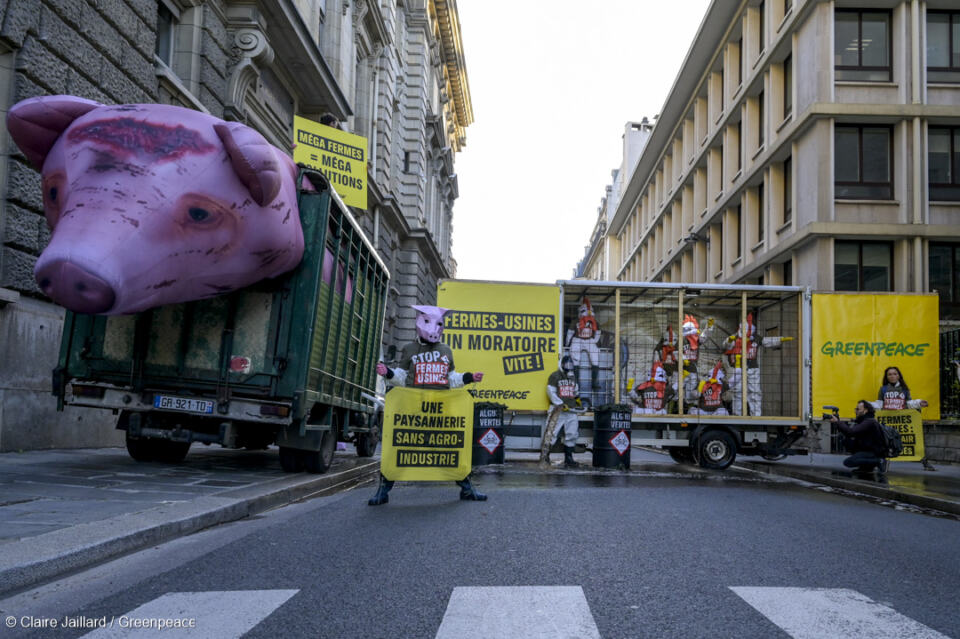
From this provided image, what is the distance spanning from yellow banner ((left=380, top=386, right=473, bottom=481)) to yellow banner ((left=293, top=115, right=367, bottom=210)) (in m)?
6.44

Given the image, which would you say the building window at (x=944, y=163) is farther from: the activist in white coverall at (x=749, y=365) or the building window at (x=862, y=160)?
the activist in white coverall at (x=749, y=365)

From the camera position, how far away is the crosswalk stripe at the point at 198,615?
11.6 ft

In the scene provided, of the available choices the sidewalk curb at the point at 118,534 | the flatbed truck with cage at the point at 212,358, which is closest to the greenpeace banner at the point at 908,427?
the flatbed truck with cage at the point at 212,358

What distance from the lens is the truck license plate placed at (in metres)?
8.41

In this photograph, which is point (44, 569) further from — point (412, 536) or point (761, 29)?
point (761, 29)

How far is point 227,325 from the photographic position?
855 cm

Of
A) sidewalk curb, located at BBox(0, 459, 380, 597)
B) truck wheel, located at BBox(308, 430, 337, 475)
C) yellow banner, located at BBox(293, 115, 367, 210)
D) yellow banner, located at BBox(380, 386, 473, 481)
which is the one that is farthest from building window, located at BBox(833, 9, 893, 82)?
sidewalk curb, located at BBox(0, 459, 380, 597)

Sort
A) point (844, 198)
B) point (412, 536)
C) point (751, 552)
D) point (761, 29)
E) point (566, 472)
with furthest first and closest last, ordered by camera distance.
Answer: point (761, 29) → point (844, 198) → point (566, 472) → point (412, 536) → point (751, 552)

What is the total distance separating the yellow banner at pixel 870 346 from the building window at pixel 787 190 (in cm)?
1071

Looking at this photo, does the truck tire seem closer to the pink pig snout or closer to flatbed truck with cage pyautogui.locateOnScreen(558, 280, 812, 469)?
the pink pig snout

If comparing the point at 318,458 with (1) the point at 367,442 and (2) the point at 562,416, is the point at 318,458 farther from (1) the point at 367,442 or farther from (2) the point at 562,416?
(2) the point at 562,416

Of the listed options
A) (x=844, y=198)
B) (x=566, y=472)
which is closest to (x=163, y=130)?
(x=566, y=472)

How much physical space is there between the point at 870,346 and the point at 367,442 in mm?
8880

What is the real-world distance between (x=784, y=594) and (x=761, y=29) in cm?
2866
